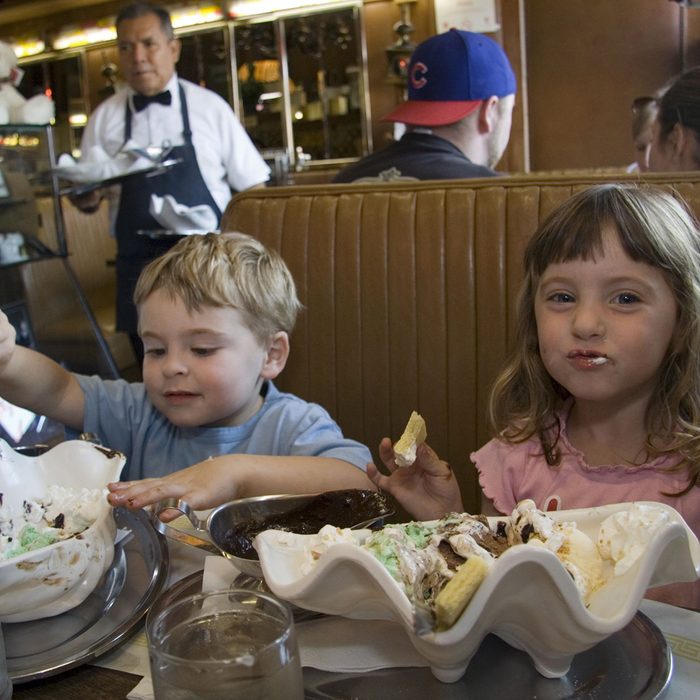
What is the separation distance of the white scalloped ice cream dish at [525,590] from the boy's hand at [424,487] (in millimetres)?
416

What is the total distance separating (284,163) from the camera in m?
5.52

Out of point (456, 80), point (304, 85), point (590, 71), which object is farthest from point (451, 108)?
point (304, 85)

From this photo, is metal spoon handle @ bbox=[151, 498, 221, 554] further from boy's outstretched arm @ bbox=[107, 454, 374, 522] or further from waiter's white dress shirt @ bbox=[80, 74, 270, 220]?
waiter's white dress shirt @ bbox=[80, 74, 270, 220]

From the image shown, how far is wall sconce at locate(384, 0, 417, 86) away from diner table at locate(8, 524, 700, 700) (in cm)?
555

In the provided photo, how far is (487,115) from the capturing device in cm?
250

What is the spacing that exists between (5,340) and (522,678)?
3.41 feet

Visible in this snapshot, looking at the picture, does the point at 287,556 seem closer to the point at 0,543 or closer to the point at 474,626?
the point at 474,626

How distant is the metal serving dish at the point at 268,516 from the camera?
0.88 metres

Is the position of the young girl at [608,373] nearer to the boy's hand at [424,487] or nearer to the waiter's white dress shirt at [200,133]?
the boy's hand at [424,487]

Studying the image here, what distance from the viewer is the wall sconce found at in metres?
5.83

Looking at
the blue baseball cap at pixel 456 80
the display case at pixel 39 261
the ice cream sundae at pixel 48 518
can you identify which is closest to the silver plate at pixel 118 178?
the display case at pixel 39 261

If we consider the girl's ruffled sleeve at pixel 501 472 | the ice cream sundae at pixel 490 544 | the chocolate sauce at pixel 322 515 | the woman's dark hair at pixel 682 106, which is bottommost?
the girl's ruffled sleeve at pixel 501 472

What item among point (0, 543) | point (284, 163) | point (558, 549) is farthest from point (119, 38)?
point (558, 549)

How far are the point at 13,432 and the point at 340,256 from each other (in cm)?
89
